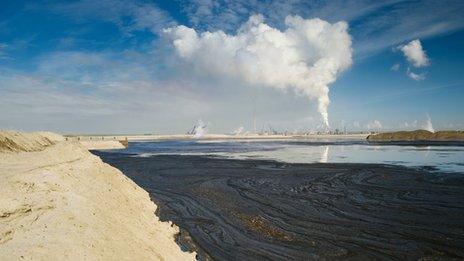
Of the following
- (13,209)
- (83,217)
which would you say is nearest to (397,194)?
(83,217)

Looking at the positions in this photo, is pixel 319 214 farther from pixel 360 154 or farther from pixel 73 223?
pixel 360 154

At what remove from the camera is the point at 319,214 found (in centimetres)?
1798

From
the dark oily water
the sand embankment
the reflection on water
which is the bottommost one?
the dark oily water

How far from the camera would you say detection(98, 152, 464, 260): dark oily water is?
12.9m

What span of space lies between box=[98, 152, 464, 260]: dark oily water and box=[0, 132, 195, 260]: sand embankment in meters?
2.38

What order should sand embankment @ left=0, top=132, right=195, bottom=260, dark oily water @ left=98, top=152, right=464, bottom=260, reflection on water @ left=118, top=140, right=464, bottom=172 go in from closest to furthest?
sand embankment @ left=0, top=132, right=195, bottom=260
dark oily water @ left=98, top=152, right=464, bottom=260
reflection on water @ left=118, top=140, right=464, bottom=172

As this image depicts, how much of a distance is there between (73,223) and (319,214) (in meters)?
12.2

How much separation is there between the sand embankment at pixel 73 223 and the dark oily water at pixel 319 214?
2377mm

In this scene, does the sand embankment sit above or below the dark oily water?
above

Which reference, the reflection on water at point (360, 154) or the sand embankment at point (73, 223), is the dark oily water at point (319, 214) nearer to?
the sand embankment at point (73, 223)

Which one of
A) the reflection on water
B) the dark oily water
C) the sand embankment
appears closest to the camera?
the sand embankment

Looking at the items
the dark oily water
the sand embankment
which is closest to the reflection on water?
the dark oily water

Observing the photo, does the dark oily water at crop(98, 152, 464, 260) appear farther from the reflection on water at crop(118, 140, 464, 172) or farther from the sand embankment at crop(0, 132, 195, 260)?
the reflection on water at crop(118, 140, 464, 172)

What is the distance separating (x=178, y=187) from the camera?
28094mm
